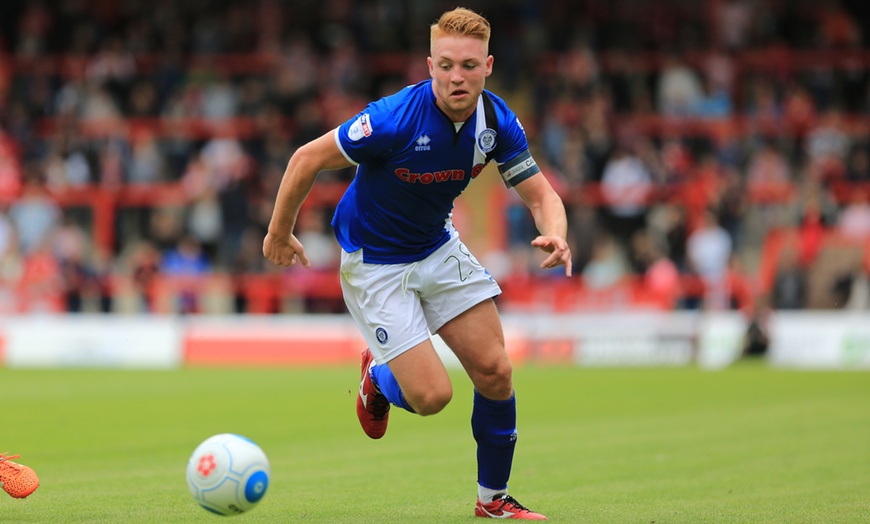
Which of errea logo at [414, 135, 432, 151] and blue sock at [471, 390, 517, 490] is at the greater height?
errea logo at [414, 135, 432, 151]

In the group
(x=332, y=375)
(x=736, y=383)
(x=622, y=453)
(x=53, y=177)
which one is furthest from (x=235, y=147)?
(x=622, y=453)

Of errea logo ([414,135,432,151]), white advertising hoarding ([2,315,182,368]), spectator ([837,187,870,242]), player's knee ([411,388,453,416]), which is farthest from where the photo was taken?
spectator ([837,187,870,242])

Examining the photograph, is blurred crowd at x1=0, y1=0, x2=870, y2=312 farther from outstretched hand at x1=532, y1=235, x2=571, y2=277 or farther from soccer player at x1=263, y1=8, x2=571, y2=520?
outstretched hand at x1=532, y1=235, x2=571, y2=277

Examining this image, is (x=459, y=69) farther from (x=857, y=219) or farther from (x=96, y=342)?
(x=857, y=219)

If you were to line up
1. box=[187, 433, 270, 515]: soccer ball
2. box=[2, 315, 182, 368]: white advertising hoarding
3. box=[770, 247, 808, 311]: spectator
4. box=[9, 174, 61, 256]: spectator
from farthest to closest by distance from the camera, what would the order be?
box=[9, 174, 61, 256]: spectator, box=[2, 315, 182, 368]: white advertising hoarding, box=[770, 247, 808, 311]: spectator, box=[187, 433, 270, 515]: soccer ball

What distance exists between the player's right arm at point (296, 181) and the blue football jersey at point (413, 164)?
0.07 metres

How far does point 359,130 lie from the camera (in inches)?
258

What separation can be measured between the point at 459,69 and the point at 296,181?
97 cm

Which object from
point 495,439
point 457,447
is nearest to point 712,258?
point 457,447

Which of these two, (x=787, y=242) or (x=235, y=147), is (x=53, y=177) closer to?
(x=235, y=147)

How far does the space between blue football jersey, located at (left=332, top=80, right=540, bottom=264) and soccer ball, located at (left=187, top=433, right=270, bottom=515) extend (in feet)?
4.60

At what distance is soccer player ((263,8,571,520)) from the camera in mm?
6582

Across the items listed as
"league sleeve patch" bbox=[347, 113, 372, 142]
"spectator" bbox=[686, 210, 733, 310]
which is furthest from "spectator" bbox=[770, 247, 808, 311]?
"league sleeve patch" bbox=[347, 113, 372, 142]

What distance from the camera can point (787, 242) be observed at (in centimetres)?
2058
